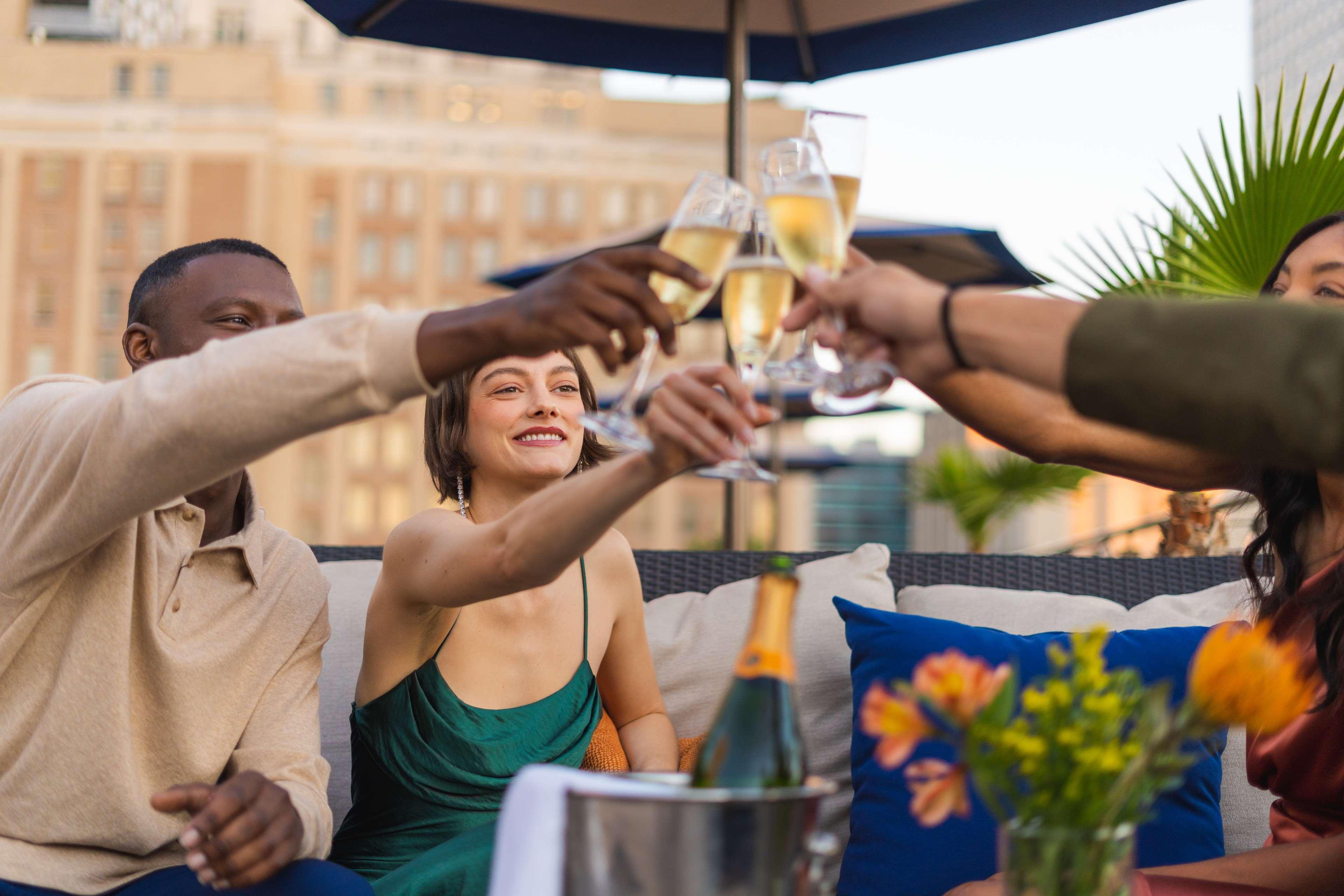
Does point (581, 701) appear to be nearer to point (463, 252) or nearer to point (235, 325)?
point (235, 325)

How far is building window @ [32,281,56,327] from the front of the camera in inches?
1699

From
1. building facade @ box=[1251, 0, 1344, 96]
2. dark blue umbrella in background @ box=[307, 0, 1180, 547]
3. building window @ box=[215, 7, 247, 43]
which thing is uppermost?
building window @ box=[215, 7, 247, 43]

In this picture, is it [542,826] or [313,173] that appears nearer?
[542,826]

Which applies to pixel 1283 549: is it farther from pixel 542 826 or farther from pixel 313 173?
pixel 313 173

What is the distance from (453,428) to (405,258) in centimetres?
4571

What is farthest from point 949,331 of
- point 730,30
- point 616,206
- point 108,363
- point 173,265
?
point 616,206

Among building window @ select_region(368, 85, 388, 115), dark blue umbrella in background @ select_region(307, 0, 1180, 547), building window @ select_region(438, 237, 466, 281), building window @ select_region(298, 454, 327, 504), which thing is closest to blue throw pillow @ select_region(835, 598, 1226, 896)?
dark blue umbrella in background @ select_region(307, 0, 1180, 547)

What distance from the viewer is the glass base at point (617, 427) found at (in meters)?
1.15

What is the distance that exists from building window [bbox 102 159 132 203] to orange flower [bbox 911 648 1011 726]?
48.9m

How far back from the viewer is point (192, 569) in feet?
5.24

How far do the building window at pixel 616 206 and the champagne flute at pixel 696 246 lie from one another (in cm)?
4623

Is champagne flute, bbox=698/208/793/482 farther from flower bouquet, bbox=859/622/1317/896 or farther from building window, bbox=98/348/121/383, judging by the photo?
building window, bbox=98/348/121/383

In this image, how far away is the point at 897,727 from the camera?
85cm

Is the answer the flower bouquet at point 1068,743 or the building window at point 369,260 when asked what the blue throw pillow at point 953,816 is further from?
the building window at point 369,260
